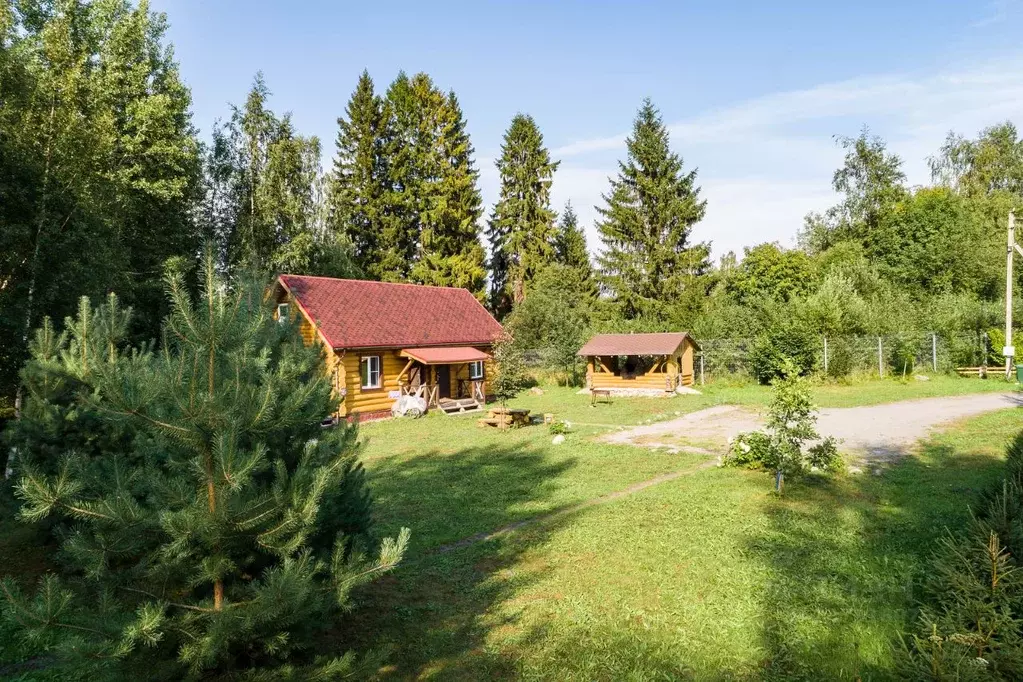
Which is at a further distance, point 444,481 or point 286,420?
point 444,481

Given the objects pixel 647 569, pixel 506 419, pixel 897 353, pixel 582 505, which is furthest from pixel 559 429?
pixel 897 353

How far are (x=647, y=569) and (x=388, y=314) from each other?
18834 millimetres

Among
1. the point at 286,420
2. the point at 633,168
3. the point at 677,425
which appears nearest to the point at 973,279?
the point at 633,168

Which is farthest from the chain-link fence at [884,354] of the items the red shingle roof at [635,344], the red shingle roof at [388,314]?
the red shingle roof at [388,314]

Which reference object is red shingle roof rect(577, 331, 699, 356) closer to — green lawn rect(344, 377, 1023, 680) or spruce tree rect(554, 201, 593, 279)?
green lawn rect(344, 377, 1023, 680)

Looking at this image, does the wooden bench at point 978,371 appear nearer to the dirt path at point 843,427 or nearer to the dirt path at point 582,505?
the dirt path at point 843,427

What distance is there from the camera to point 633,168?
39.9 meters

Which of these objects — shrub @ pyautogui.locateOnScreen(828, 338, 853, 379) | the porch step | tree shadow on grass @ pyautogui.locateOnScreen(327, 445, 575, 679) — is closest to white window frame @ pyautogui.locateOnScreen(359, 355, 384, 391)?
the porch step

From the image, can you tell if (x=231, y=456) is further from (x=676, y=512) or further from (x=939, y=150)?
(x=939, y=150)

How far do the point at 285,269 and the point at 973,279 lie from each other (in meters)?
41.1

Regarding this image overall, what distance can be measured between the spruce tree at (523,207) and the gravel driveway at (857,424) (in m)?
23.8

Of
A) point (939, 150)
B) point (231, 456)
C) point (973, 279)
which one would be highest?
point (939, 150)

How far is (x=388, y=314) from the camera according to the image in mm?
24359

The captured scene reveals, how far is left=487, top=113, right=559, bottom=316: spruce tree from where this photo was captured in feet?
142
